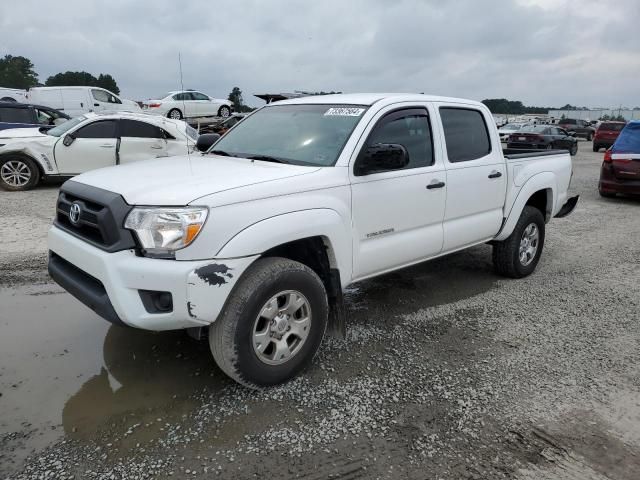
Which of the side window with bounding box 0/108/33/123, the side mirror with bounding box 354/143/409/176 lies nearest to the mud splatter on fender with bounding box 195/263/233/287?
the side mirror with bounding box 354/143/409/176

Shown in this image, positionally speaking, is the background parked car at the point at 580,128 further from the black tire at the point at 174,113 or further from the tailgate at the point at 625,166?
the tailgate at the point at 625,166

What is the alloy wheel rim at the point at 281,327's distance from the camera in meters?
3.09

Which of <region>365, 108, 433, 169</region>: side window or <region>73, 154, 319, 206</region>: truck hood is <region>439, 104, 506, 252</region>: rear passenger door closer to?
<region>365, 108, 433, 169</region>: side window

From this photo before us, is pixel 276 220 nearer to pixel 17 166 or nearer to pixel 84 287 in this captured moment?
pixel 84 287

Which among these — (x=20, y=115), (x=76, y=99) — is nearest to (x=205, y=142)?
(x=20, y=115)

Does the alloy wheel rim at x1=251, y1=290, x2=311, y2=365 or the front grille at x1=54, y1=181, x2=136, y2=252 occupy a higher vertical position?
the front grille at x1=54, y1=181, x2=136, y2=252

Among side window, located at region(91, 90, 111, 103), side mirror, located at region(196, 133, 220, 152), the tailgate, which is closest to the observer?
side mirror, located at region(196, 133, 220, 152)

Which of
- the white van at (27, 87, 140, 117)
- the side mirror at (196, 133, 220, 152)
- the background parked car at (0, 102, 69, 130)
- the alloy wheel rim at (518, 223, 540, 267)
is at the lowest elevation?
the alloy wheel rim at (518, 223, 540, 267)

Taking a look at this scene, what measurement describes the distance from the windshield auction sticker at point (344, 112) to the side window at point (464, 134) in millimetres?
977

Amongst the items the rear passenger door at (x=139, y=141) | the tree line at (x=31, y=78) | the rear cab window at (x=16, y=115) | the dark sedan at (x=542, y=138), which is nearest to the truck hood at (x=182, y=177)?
the rear passenger door at (x=139, y=141)

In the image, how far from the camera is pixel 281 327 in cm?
318

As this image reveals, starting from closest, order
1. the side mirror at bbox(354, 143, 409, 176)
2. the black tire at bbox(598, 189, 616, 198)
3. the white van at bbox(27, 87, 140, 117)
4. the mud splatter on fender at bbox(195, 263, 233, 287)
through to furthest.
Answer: the mud splatter on fender at bbox(195, 263, 233, 287), the side mirror at bbox(354, 143, 409, 176), the black tire at bbox(598, 189, 616, 198), the white van at bbox(27, 87, 140, 117)

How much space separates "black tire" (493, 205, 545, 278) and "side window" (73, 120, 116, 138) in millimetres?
8144

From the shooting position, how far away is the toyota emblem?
3.14 metres
